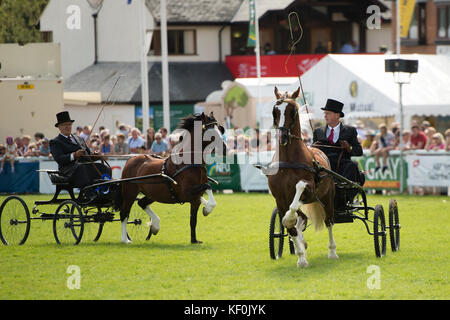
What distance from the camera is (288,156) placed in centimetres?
1102

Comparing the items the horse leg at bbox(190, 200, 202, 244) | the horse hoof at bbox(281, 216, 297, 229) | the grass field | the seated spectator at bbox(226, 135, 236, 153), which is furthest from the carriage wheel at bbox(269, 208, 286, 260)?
the seated spectator at bbox(226, 135, 236, 153)

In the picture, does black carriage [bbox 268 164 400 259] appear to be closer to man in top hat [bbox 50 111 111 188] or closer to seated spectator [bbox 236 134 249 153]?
man in top hat [bbox 50 111 111 188]

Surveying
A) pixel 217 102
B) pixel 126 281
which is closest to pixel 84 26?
pixel 217 102

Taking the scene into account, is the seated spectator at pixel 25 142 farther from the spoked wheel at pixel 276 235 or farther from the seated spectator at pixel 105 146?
the spoked wheel at pixel 276 235

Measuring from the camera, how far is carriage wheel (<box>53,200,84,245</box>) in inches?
531

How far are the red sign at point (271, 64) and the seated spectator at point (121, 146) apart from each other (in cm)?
1858

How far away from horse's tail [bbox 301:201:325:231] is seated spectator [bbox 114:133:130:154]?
12.8m

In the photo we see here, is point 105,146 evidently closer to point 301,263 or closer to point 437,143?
point 437,143

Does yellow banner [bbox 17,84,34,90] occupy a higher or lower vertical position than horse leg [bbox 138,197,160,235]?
higher

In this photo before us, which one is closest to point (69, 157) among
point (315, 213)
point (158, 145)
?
point (315, 213)

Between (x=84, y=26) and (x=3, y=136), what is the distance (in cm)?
2291

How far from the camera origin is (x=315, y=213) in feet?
38.8

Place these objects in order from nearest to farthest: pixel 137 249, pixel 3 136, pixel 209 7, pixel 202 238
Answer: pixel 137 249, pixel 202 238, pixel 3 136, pixel 209 7

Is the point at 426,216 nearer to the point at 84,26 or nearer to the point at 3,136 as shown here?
the point at 3,136
